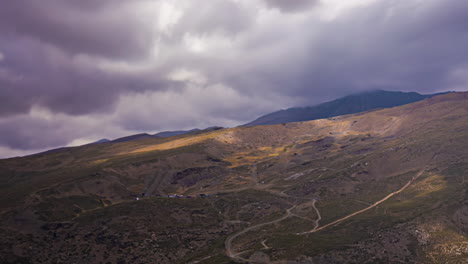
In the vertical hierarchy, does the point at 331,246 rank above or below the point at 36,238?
below

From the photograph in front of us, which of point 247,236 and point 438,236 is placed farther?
point 247,236

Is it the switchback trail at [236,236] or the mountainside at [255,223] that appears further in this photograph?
the switchback trail at [236,236]

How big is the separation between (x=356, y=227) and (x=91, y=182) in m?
151

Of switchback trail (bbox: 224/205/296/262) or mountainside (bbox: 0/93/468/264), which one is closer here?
mountainside (bbox: 0/93/468/264)

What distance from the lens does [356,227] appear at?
409 feet

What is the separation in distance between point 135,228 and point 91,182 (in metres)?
66.3

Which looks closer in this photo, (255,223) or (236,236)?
(236,236)

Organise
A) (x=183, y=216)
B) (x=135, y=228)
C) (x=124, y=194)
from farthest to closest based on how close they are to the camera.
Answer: (x=124, y=194)
(x=183, y=216)
(x=135, y=228)

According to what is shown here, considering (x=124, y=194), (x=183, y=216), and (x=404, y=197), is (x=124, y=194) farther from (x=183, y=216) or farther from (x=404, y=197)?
(x=404, y=197)

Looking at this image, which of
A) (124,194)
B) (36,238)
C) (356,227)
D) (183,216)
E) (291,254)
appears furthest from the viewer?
(124,194)

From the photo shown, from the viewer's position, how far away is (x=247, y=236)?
139375 mm

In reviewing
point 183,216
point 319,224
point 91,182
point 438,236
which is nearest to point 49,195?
point 91,182

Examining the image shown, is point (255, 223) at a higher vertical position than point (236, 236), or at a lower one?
higher

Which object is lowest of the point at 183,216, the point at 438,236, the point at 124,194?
the point at 438,236
